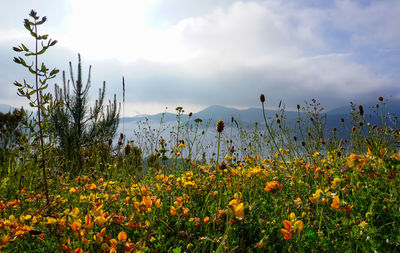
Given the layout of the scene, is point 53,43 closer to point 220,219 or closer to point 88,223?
point 88,223

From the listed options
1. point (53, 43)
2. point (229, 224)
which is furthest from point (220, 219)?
point (53, 43)

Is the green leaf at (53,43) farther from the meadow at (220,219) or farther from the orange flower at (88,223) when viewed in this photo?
the orange flower at (88,223)

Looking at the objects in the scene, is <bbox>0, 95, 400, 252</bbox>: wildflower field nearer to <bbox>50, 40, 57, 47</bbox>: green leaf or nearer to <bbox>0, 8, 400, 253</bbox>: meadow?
<bbox>0, 8, 400, 253</bbox>: meadow

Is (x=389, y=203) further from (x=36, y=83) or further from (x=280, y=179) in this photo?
(x=36, y=83)

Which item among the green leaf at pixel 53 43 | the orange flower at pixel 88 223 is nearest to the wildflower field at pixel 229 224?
the orange flower at pixel 88 223

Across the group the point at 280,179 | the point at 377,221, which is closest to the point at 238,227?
the point at 280,179

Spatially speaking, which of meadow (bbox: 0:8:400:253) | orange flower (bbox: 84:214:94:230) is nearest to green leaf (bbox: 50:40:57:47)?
meadow (bbox: 0:8:400:253)

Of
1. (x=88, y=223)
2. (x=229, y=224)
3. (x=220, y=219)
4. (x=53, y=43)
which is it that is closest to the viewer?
(x=88, y=223)

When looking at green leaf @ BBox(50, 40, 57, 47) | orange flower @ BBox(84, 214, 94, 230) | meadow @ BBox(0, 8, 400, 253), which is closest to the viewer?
orange flower @ BBox(84, 214, 94, 230)

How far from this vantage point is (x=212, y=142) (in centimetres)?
496

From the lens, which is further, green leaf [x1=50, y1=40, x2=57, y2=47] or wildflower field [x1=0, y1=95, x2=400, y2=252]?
green leaf [x1=50, y1=40, x2=57, y2=47]

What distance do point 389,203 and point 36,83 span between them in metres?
2.51

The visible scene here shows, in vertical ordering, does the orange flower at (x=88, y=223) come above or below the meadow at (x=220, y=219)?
above

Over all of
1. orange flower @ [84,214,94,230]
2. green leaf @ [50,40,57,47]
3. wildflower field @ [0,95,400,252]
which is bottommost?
wildflower field @ [0,95,400,252]
